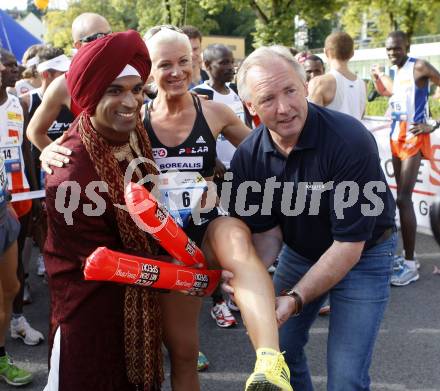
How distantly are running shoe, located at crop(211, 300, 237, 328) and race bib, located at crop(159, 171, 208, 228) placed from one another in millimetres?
1696

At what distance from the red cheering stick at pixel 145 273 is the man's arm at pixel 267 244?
1.03ft

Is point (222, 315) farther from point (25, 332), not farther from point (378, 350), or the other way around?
point (25, 332)

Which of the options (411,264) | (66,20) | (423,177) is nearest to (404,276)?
(411,264)

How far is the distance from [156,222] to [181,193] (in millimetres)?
720

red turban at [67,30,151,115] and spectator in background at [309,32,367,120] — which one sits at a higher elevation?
red turban at [67,30,151,115]

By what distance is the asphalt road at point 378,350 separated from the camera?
11.3ft

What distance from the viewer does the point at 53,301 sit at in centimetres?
228

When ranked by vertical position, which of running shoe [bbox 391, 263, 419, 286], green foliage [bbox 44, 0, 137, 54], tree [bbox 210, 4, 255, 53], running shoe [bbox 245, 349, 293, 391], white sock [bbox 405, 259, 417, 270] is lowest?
tree [bbox 210, 4, 255, 53]

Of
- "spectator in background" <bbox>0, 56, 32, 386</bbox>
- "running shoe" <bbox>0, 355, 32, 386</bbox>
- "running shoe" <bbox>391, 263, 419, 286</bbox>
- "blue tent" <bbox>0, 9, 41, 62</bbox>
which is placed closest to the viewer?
"spectator in background" <bbox>0, 56, 32, 386</bbox>

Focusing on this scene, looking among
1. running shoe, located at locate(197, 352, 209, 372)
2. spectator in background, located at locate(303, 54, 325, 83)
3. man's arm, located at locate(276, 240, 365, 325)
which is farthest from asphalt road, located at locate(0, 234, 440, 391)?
spectator in background, located at locate(303, 54, 325, 83)

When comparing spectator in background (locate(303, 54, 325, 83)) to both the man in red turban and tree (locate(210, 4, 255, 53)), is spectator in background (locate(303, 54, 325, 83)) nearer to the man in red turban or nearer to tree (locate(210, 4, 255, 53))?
the man in red turban

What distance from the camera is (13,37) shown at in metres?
12.8

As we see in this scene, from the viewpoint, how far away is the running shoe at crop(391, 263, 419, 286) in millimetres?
5051

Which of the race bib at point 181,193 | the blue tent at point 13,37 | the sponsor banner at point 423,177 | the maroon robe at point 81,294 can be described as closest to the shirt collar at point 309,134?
the race bib at point 181,193
